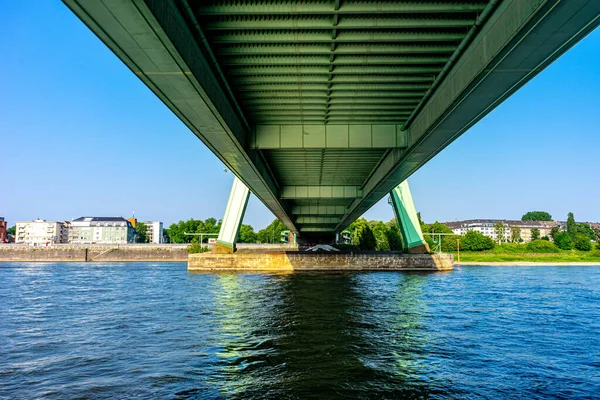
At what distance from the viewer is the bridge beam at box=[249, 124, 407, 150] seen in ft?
53.6

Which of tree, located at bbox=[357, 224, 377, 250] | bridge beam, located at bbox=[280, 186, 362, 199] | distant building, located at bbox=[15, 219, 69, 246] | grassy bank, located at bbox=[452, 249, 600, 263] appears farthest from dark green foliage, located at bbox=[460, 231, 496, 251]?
distant building, located at bbox=[15, 219, 69, 246]

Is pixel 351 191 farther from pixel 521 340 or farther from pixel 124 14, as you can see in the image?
pixel 124 14

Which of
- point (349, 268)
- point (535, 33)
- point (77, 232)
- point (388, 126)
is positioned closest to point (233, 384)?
point (535, 33)

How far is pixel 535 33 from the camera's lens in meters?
7.28

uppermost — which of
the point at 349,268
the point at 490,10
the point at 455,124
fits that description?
the point at 490,10

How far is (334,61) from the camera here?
10680mm

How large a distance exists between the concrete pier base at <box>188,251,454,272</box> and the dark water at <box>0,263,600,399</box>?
20.3m

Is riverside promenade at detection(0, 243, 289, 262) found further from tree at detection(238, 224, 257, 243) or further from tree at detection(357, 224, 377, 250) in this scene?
tree at detection(238, 224, 257, 243)

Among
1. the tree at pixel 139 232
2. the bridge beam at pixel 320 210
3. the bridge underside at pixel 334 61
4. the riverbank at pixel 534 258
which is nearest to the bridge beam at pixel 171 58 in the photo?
the bridge underside at pixel 334 61

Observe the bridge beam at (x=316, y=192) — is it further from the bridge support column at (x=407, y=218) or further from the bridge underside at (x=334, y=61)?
the bridge underside at (x=334, y=61)

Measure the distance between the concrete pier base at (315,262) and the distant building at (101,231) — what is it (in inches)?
4109

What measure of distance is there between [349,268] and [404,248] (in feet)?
20.4

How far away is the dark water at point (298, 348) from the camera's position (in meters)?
8.14

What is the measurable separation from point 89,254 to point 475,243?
73209mm
